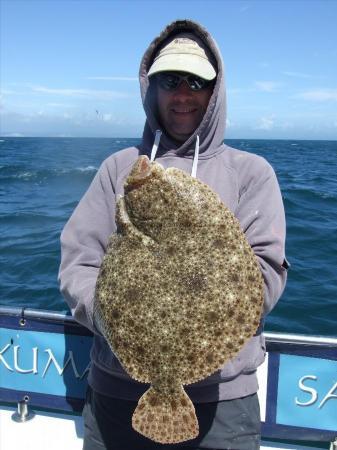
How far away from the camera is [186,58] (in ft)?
8.42

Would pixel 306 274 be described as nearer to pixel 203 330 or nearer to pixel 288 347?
pixel 288 347

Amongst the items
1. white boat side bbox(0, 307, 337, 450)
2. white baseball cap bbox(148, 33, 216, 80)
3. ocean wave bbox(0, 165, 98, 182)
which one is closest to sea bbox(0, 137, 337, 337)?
white boat side bbox(0, 307, 337, 450)

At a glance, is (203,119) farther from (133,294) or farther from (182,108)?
(133,294)

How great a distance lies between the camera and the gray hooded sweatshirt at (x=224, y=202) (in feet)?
7.74

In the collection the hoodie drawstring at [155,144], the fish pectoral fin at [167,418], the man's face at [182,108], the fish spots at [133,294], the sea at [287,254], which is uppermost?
the man's face at [182,108]

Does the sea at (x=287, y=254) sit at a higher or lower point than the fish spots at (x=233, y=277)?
lower

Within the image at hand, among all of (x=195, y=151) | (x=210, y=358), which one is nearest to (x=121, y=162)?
(x=195, y=151)

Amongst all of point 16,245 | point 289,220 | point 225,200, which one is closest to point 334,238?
point 289,220

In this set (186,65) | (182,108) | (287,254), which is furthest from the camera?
(287,254)

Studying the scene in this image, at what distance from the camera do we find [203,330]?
6.64 feet

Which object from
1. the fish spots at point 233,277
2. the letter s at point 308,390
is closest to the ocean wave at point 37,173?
the letter s at point 308,390

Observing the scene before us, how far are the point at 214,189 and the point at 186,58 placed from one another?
2.31ft

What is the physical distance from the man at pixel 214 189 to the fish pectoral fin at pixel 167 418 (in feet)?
1.27

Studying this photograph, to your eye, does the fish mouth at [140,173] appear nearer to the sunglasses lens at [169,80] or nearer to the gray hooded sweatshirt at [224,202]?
the gray hooded sweatshirt at [224,202]
